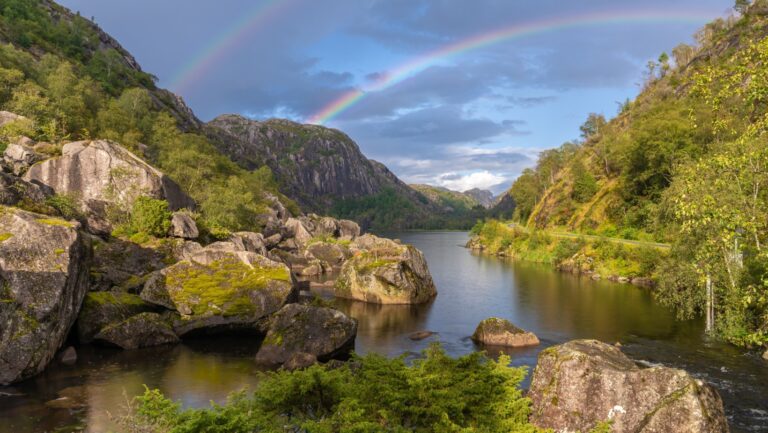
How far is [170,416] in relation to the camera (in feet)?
41.6

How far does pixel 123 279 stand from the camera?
4494 cm

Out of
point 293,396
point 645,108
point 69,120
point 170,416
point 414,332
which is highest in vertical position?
point 645,108

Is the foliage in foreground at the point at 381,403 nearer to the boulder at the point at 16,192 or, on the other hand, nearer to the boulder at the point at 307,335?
the boulder at the point at 307,335

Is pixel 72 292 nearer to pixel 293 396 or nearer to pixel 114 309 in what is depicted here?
pixel 114 309

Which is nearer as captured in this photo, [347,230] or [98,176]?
[98,176]

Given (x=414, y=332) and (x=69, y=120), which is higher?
(x=69, y=120)

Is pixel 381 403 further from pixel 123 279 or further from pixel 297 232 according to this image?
pixel 297 232

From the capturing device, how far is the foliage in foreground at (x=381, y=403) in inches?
519

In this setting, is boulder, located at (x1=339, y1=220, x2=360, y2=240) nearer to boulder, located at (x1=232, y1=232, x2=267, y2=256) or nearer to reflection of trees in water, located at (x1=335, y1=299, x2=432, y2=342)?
boulder, located at (x1=232, y1=232, x2=267, y2=256)

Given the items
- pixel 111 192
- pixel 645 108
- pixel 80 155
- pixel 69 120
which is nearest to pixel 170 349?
pixel 111 192

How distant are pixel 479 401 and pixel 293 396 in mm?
6656

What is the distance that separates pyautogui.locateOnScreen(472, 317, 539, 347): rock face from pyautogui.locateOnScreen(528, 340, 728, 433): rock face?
19.6 meters

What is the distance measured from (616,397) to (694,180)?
24.2 m

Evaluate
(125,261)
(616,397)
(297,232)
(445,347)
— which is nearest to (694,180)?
(445,347)
